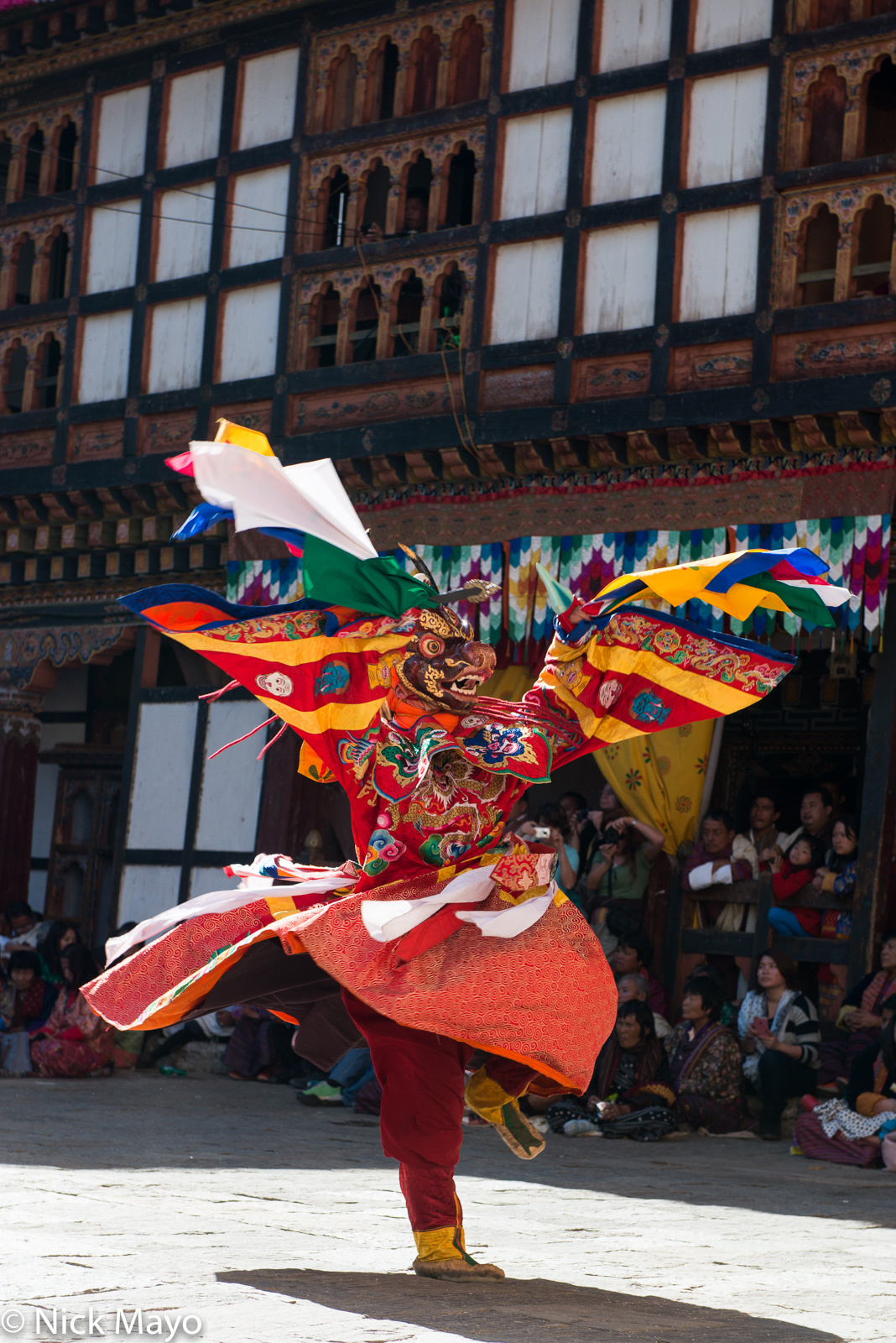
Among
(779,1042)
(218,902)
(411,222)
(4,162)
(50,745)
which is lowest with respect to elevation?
(779,1042)

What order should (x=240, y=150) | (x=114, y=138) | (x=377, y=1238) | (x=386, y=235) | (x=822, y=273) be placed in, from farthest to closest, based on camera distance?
(x=114, y=138) < (x=240, y=150) < (x=386, y=235) < (x=822, y=273) < (x=377, y=1238)

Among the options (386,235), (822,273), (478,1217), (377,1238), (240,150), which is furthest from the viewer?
(240,150)

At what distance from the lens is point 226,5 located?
1191cm

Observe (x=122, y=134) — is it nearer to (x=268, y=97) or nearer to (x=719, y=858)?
(x=268, y=97)

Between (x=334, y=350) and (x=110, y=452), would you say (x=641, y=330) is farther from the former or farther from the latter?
(x=110, y=452)

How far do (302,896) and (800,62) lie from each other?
6.60 metres

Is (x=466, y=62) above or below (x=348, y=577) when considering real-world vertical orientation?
above

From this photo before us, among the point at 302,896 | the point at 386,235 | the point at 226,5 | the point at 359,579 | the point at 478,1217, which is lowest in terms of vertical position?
the point at 478,1217

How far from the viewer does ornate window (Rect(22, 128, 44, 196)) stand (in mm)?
13188

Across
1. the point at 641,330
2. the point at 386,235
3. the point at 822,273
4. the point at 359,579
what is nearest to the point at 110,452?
the point at 386,235

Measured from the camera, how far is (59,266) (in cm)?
1375

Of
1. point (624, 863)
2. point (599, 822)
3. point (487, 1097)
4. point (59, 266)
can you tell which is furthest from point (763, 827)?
point (59, 266)

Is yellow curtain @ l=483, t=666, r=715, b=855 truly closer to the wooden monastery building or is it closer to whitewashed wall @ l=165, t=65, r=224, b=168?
the wooden monastery building

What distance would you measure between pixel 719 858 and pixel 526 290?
3696mm
